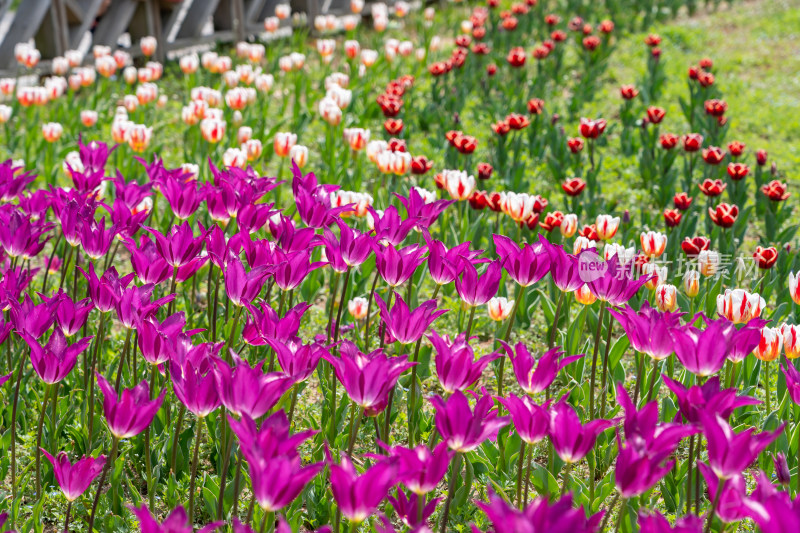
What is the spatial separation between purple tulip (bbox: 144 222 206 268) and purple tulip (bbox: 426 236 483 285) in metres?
0.65

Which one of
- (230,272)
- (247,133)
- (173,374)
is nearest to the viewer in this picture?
(173,374)

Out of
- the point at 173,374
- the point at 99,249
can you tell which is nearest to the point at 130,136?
the point at 99,249

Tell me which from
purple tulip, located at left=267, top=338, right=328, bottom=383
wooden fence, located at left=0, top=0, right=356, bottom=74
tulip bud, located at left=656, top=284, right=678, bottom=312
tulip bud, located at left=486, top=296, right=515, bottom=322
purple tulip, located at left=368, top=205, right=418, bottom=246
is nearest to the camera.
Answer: purple tulip, located at left=267, top=338, right=328, bottom=383

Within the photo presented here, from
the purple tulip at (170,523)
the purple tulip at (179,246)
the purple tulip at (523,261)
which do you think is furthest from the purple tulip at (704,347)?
the purple tulip at (179,246)

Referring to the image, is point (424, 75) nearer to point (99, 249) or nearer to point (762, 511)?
point (99, 249)

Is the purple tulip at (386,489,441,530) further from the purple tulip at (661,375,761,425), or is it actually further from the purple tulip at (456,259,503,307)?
the purple tulip at (456,259,503,307)

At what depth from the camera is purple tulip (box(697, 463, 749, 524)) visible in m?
1.55

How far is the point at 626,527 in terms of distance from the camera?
2.09 metres

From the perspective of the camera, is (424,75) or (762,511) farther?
(424,75)

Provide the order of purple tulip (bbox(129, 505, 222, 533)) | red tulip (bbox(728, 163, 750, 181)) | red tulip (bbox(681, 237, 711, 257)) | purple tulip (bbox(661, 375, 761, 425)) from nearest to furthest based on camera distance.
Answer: purple tulip (bbox(129, 505, 222, 533))
purple tulip (bbox(661, 375, 761, 425))
red tulip (bbox(681, 237, 711, 257))
red tulip (bbox(728, 163, 750, 181))

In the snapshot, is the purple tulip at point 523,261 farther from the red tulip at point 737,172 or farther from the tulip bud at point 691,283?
the red tulip at point 737,172

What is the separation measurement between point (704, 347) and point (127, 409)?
4.05ft

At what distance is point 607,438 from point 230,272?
3.87ft

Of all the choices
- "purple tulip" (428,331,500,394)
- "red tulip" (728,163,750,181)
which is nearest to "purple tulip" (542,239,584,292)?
"purple tulip" (428,331,500,394)
